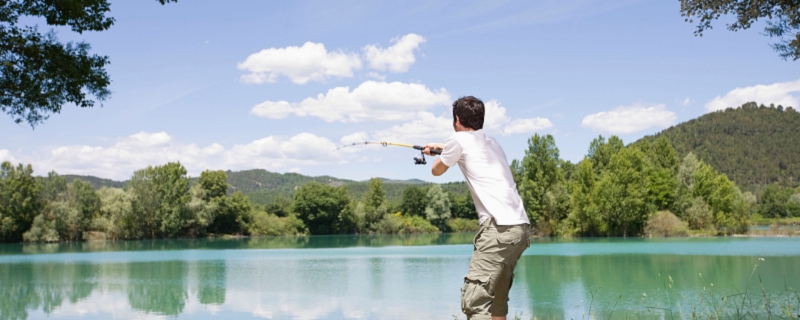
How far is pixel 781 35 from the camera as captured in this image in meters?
8.47

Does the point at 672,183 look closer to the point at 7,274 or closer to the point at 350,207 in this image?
the point at 350,207

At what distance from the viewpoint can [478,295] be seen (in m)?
3.65

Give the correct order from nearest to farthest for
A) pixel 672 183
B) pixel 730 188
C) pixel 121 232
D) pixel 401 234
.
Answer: pixel 730 188 < pixel 672 183 < pixel 121 232 < pixel 401 234

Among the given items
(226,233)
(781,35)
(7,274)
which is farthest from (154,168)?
(781,35)

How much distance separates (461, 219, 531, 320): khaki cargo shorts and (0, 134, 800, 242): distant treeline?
164 feet

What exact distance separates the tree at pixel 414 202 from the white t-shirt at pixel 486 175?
78.6 m

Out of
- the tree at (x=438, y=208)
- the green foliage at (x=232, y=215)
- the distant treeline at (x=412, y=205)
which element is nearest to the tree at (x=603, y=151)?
the distant treeline at (x=412, y=205)

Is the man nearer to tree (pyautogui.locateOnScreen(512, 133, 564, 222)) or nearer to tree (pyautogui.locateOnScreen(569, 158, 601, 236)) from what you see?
tree (pyautogui.locateOnScreen(569, 158, 601, 236))

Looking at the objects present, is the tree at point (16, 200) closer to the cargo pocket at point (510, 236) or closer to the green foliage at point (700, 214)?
the green foliage at point (700, 214)

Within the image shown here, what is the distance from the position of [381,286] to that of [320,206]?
57.7 m

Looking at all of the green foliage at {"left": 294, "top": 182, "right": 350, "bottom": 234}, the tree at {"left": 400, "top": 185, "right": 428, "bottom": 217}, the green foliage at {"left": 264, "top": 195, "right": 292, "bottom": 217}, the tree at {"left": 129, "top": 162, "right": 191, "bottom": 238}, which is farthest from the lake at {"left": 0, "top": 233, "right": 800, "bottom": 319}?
the tree at {"left": 400, "top": 185, "right": 428, "bottom": 217}

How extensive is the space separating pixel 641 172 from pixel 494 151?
5211 centimetres

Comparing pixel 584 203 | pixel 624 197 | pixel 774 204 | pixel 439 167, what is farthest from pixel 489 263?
pixel 774 204

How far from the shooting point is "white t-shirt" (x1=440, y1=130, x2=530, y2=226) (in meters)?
3.70
